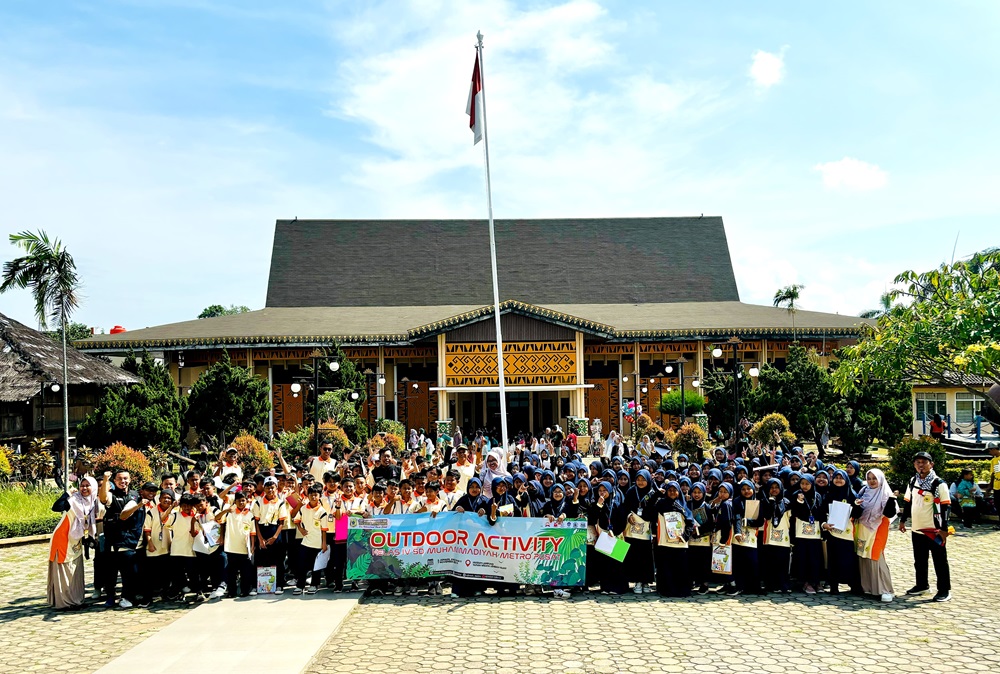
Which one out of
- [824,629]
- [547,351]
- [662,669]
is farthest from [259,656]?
[547,351]

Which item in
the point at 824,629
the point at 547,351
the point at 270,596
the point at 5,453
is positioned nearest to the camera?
the point at 824,629

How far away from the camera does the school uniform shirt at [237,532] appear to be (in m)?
8.98

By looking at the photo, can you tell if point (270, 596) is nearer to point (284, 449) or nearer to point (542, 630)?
point (542, 630)

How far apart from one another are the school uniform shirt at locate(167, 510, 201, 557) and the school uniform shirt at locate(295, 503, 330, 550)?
1.16 m

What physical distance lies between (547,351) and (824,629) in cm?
2183

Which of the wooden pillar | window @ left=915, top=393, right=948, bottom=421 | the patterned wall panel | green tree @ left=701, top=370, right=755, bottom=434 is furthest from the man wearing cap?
window @ left=915, top=393, right=948, bottom=421

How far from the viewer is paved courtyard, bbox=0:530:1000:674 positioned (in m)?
6.75

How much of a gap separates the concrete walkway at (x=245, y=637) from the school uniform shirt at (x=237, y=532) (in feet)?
1.87

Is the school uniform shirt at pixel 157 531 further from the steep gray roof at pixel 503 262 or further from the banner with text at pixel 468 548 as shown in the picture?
the steep gray roof at pixel 503 262

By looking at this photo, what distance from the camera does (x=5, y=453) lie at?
1798 centimetres

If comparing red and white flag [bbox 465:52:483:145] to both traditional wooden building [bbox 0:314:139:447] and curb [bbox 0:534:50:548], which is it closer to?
curb [bbox 0:534:50:548]

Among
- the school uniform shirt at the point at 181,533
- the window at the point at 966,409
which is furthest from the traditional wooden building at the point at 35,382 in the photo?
the window at the point at 966,409

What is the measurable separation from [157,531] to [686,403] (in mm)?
22526

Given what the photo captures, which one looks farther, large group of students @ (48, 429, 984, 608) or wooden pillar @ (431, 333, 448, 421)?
wooden pillar @ (431, 333, 448, 421)
